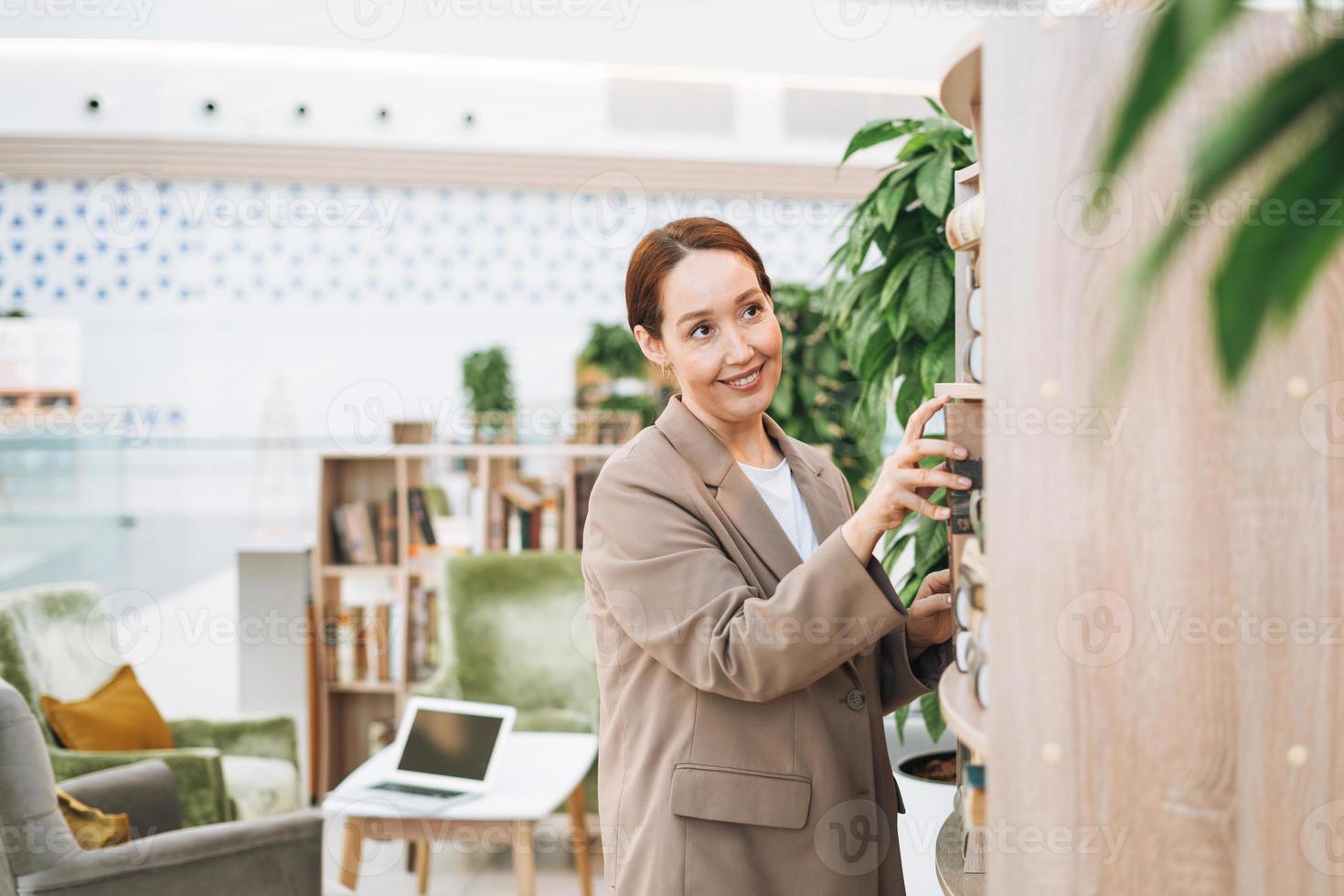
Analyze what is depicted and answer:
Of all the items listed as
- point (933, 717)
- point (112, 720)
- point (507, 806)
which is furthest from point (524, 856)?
point (933, 717)

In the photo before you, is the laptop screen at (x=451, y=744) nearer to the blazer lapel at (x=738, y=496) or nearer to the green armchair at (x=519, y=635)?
the green armchair at (x=519, y=635)

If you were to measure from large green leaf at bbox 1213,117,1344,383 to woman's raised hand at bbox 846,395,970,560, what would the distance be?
836mm

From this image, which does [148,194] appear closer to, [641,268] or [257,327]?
[257,327]

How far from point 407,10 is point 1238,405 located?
13.7ft

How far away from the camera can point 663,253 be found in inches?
64.4

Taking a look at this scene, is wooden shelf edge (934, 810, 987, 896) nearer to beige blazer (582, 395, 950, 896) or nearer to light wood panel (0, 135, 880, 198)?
beige blazer (582, 395, 950, 896)

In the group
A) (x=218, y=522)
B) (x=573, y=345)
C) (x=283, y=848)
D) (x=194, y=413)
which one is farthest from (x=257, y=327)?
(x=283, y=848)

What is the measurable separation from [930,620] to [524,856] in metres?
2.09

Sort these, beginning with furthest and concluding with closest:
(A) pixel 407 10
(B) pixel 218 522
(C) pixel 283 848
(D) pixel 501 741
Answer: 1. (B) pixel 218 522
2. (A) pixel 407 10
3. (D) pixel 501 741
4. (C) pixel 283 848

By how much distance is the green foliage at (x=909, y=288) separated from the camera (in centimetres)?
210

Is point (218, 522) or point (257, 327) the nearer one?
point (218, 522)

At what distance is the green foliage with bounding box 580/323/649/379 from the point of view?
16.7ft

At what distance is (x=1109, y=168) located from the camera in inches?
15.2

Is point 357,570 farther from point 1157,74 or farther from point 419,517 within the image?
point 1157,74
